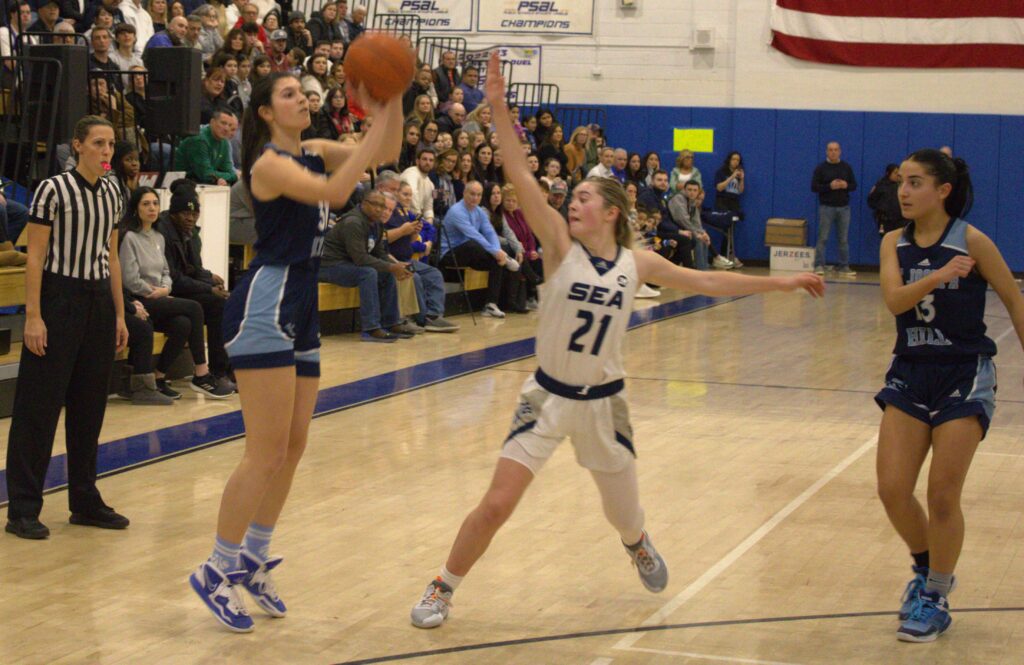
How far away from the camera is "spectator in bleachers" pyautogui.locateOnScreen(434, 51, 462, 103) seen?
17391 millimetres

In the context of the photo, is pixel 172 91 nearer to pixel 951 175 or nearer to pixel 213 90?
pixel 213 90

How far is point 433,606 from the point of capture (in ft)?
14.2

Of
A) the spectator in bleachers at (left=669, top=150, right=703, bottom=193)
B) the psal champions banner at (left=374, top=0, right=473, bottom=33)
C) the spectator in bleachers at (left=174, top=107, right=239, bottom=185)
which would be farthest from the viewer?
the psal champions banner at (left=374, top=0, right=473, bottom=33)

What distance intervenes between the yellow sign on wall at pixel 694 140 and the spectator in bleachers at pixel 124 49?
32.8 feet

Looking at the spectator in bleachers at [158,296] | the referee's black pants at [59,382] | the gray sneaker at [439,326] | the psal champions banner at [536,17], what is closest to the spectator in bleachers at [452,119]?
the psal champions banner at [536,17]

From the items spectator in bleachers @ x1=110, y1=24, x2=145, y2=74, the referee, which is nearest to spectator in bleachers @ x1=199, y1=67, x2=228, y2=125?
spectator in bleachers @ x1=110, y1=24, x2=145, y2=74

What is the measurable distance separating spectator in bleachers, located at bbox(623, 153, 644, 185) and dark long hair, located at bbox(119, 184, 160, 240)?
1045 cm

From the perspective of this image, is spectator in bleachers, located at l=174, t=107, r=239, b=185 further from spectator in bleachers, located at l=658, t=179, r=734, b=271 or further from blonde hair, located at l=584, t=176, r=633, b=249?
spectator in bleachers, located at l=658, t=179, r=734, b=271

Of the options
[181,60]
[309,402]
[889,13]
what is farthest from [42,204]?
[889,13]

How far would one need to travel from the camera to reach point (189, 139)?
35.2 feet

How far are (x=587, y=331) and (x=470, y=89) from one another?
13948 millimetres

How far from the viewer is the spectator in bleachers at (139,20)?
12797 millimetres

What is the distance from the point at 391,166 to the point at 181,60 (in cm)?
428

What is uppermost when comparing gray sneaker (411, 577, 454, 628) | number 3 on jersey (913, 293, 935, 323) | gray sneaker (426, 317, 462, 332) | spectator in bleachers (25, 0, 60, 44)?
spectator in bleachers (25, 0, 60, 44)
